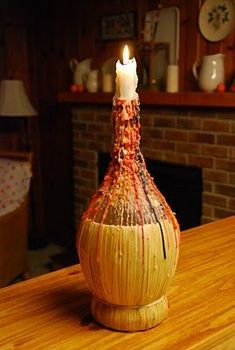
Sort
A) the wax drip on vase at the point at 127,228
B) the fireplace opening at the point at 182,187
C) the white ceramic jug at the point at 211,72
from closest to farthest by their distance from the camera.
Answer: the wax drip on vase at the point at 127,228, the white ceramic jug at the point at 211,72, the fireplace opening at the point at 182,187

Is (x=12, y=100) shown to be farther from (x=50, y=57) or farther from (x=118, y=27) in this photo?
(x=118, y=27)

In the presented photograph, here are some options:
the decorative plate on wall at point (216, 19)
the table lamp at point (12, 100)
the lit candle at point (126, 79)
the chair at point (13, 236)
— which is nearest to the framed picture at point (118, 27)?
the decorative plate on wall at point (216, 19)

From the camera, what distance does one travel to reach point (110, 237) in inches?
28.8

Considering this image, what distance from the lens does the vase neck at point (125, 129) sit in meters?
0.75

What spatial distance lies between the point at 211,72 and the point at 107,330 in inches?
80.3

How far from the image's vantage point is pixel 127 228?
729 mm

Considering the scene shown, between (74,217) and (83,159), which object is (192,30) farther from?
(74,217)

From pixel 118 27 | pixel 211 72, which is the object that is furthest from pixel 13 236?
pixel 118 27

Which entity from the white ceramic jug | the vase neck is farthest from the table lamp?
the vase neck

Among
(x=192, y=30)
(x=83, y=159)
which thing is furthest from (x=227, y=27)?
(x=83, y=159)

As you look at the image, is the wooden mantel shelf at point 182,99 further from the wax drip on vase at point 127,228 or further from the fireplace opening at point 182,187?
the wax drip on vase at point 127,228

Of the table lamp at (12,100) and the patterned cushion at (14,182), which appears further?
the table lamp at (12,100)

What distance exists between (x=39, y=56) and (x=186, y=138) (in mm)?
1799

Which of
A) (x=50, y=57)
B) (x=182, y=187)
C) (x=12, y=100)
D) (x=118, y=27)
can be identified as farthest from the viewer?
(x=50, y=57)
